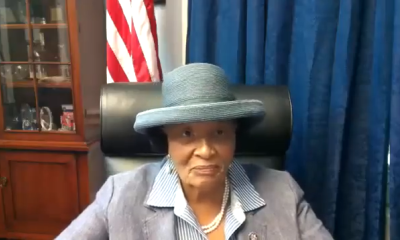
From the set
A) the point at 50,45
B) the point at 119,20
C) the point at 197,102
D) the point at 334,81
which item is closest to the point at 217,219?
the point at 197,102

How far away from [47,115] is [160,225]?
40.2 inches

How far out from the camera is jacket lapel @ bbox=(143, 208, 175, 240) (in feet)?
3.15

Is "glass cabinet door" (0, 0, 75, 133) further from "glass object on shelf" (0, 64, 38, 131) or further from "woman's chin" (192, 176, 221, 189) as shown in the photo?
"woman's chin" (192, 176, 221, 189)

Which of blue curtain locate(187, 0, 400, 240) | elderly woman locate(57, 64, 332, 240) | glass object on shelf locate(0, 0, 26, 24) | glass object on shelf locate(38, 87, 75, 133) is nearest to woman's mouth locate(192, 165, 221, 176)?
elderly woman locate(57, 64, 332, 240)

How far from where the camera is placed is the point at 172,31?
6.31ft

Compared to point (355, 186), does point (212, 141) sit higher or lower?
higher

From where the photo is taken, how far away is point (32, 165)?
1.73 meters

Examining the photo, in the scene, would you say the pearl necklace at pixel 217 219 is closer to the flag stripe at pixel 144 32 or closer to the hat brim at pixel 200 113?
the hat brim at pixel 200 113

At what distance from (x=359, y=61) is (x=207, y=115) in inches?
32.0

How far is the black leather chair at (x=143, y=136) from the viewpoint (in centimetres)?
116

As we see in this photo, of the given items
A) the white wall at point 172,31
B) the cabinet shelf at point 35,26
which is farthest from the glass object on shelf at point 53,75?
the white wall at point 172,31

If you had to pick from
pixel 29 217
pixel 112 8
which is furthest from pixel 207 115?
pixel 29 217

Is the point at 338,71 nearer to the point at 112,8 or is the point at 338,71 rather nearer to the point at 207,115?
the point at 207,115

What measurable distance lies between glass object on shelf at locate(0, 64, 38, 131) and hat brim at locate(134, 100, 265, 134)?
1.02m
